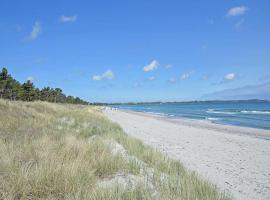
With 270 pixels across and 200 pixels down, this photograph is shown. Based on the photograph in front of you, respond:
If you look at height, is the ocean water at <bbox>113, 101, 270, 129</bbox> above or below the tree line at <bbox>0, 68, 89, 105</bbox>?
below

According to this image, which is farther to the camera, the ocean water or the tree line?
the tree line

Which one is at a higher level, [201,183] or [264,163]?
[201,183]

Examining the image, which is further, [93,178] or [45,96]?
[45,96]

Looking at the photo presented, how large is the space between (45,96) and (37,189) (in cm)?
8425

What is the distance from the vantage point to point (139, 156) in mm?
8180

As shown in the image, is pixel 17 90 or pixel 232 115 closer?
pixel 232 115

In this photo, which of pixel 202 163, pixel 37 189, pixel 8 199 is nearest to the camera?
pixel 8 199

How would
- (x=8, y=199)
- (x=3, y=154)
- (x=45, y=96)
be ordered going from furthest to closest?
(x=45, y=96) < (x=3, y=154) < (x=8, y=199)

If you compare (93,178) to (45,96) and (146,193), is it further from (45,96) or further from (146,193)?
(45,96)

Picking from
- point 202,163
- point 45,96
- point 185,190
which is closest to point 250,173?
point 202,163

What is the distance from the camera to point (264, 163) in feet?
36.6

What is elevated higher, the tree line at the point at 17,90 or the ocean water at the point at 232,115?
the tree line at the point at 17,90

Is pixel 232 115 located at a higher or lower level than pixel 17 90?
lower

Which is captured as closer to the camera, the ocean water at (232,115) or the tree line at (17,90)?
the ocean water at (232,115)
